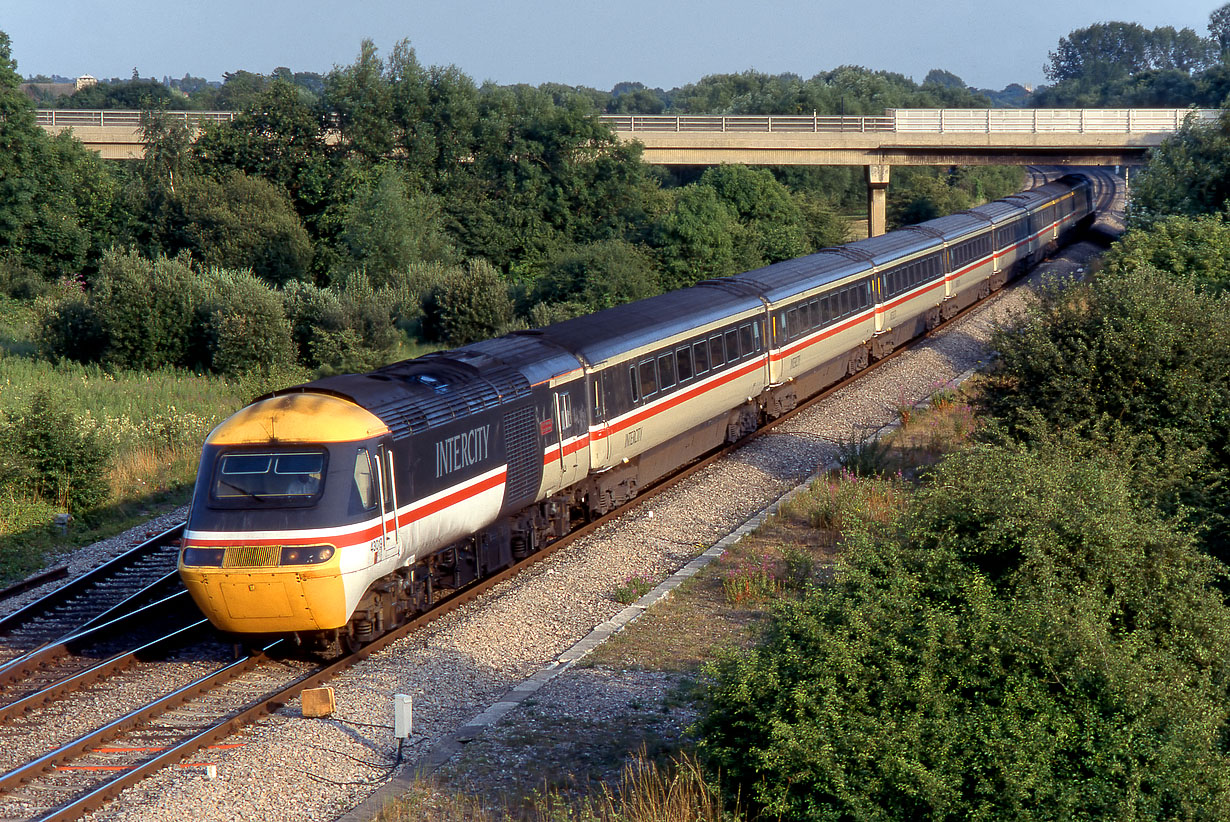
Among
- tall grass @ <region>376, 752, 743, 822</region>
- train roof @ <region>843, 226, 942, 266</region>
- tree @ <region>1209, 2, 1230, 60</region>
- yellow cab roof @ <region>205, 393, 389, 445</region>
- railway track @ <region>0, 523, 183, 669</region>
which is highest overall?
tree @ <region>1209, 2, 1230, 60</region>

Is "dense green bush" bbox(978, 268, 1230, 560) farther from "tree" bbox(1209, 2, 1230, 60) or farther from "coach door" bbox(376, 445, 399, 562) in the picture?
"tree" bbox(1209, 2, 1230, 60)

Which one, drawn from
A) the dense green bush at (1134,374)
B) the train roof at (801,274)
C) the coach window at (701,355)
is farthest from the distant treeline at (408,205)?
the dense green bush at (1134,374)

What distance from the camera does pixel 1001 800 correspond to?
6738 mm

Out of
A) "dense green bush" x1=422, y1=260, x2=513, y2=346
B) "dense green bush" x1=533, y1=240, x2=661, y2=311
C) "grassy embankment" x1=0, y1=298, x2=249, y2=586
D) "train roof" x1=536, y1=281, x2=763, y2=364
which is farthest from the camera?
"dense green bush" x1=533, y1=240, x2=661, y2=311

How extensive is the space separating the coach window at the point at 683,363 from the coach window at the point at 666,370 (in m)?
0.18

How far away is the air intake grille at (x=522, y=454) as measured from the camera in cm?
1368

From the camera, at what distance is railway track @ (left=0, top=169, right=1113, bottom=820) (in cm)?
889

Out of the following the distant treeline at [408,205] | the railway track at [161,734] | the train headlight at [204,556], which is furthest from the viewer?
the distant treeline at [408,205]

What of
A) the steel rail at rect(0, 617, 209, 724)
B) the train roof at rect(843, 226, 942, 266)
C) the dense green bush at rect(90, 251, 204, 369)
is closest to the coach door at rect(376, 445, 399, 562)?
the steel rail at rect(0, 617, 209, 724)

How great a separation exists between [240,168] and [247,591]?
4294cm

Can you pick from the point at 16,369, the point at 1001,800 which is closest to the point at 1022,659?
the point at 1001,800

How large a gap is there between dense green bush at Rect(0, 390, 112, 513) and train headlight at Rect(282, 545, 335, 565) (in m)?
9.08

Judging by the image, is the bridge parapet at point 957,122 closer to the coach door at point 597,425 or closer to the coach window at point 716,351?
the coach window at point 716,351

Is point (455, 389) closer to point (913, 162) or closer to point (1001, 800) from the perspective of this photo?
point (1001, 800)
